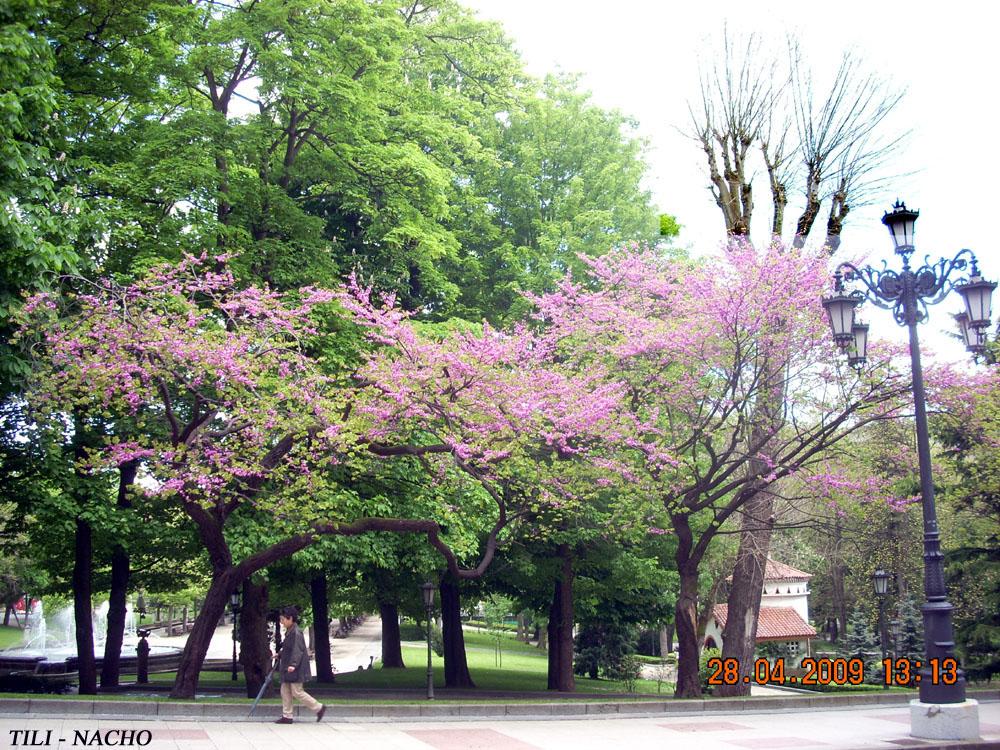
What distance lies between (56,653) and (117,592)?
16199mm

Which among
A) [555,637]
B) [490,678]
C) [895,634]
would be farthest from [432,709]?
[895,634]

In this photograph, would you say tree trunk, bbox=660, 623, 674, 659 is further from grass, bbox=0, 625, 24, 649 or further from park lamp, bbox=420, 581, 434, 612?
grass, bbox=0, 625, 24, 649

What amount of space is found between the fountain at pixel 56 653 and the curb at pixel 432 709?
14573mm

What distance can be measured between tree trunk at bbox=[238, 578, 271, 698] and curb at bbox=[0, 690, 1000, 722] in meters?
7.27

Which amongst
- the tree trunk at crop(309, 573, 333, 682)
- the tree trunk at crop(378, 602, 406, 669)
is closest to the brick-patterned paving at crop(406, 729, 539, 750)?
the tree trunk at crop(309, 573, 333, 682)

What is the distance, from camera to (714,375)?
2009 centimetres

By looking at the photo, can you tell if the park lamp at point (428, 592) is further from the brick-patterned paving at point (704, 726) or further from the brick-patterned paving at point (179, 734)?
the brick-patterned paving at point (179, 734)

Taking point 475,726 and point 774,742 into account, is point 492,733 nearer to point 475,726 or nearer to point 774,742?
point 475,726

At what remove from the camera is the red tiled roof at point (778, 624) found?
5316 centimetres

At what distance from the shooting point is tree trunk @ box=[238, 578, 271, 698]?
21.9 m

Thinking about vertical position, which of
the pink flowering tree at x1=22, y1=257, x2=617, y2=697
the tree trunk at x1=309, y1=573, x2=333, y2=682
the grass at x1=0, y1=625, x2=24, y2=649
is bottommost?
the grass at x1=0, y1=625, x2=24, y2=649

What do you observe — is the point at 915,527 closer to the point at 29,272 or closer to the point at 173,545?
the point at 173,545

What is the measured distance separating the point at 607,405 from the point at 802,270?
512cm

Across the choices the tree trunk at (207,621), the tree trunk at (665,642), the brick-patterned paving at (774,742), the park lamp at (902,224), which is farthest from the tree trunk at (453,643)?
the tree trunk at (665,642)
